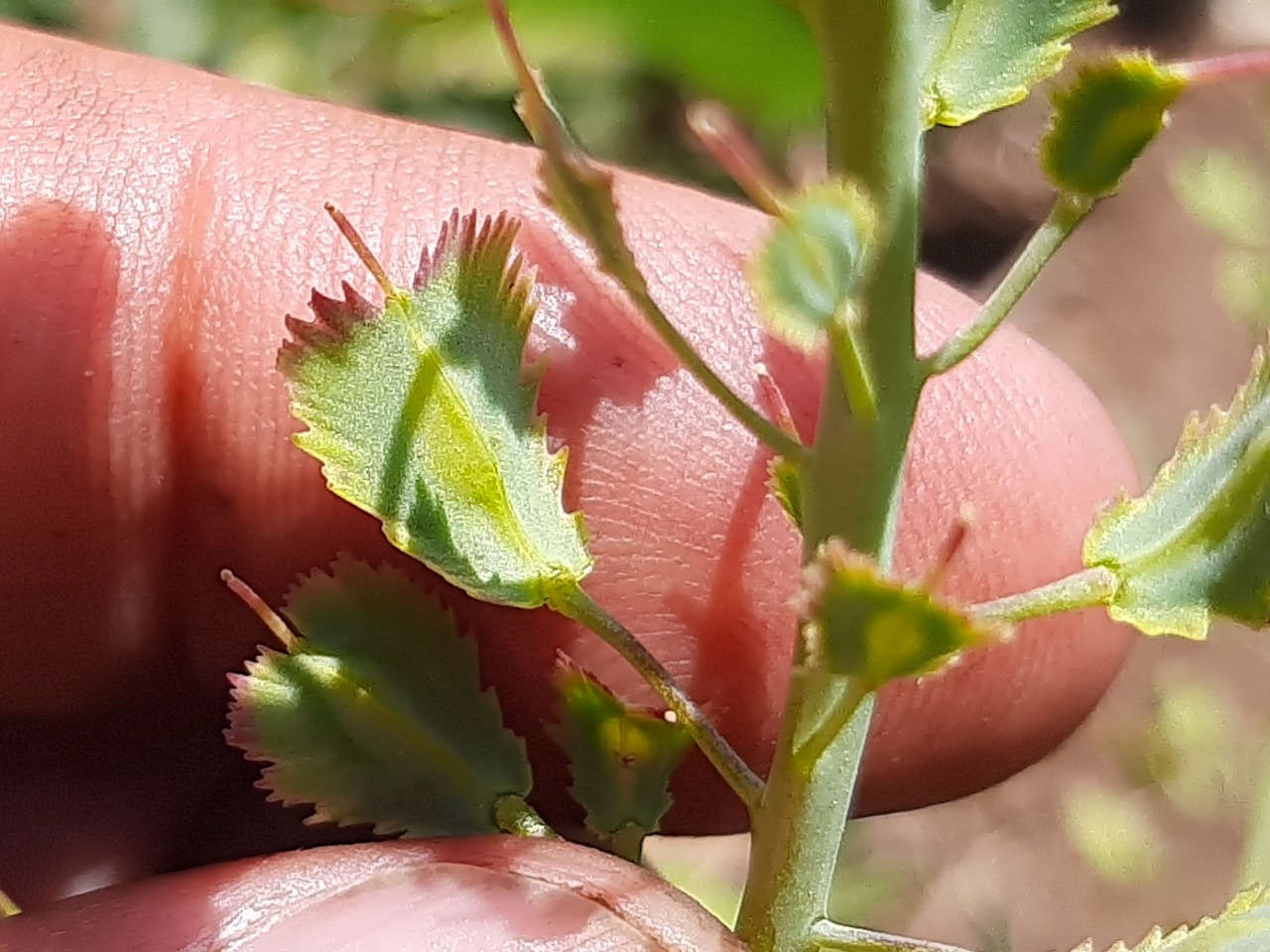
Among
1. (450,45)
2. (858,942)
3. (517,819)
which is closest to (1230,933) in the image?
(858,942)

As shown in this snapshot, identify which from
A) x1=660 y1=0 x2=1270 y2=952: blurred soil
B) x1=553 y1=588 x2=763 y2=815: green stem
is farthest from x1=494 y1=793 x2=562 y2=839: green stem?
x1=660 y1=0 x2=1270 y2=952: blurred soil

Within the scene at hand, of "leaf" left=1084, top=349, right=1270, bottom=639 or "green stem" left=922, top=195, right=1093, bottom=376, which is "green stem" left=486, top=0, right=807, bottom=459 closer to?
"green stem" left=922, top=195, right=1093, bottom=376

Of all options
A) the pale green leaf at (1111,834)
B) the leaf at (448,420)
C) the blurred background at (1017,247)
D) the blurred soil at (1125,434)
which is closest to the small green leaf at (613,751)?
the leaf at (448,420)

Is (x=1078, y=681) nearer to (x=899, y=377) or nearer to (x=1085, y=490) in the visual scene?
(x=1085, y=490)

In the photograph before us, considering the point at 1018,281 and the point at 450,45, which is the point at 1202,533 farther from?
the point at 450,45

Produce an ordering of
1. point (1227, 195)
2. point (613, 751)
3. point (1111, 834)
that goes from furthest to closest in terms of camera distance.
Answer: point (1227, 195)
point (1111, 834)
point (613, 751)

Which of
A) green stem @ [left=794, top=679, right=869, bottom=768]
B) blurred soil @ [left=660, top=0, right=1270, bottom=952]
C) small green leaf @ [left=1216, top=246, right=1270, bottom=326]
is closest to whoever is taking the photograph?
green stem @ [left=794, top=679, right=869, bottom=768]

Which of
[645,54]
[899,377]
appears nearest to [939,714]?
[899,377]
